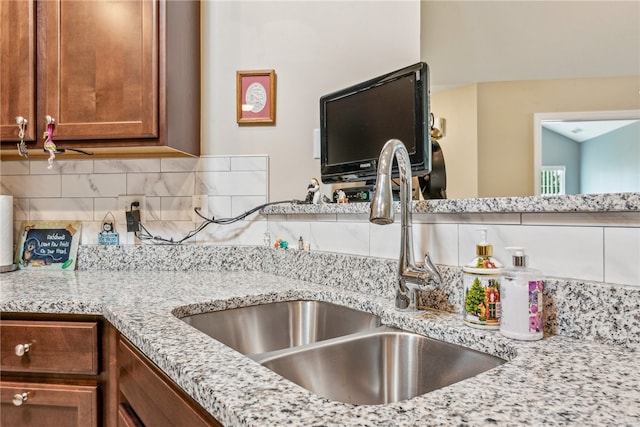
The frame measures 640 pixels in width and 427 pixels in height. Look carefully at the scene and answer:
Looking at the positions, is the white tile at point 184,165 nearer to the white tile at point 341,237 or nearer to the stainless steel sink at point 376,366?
the white tile at point 341,237

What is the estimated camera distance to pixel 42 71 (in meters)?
1.39

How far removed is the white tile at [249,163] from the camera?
5.18ft

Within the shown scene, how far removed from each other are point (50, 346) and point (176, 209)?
2.32 feet

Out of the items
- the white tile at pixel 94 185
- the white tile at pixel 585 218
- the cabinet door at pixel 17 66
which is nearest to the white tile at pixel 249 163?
the white tile at pixel 94 185

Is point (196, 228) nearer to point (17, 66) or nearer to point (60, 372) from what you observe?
point (60, 372)

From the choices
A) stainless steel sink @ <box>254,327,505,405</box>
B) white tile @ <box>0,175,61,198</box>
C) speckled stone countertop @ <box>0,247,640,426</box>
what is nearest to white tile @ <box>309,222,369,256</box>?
speckled stone countertop @ <box>0,247,640,426</box>

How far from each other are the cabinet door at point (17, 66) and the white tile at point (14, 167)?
34 centimetres

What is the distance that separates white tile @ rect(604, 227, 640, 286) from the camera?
646 millimetres

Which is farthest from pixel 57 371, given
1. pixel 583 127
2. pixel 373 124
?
pixel 583 127

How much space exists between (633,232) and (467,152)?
0.72 metres

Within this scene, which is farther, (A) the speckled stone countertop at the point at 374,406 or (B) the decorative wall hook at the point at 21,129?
(B) the decorative wall hook at the point at 21,129

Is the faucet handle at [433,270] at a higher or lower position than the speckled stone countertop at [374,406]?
higher

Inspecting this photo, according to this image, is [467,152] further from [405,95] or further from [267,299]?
[267,299]

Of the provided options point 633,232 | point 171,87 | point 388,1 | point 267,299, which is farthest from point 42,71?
point 633,232
